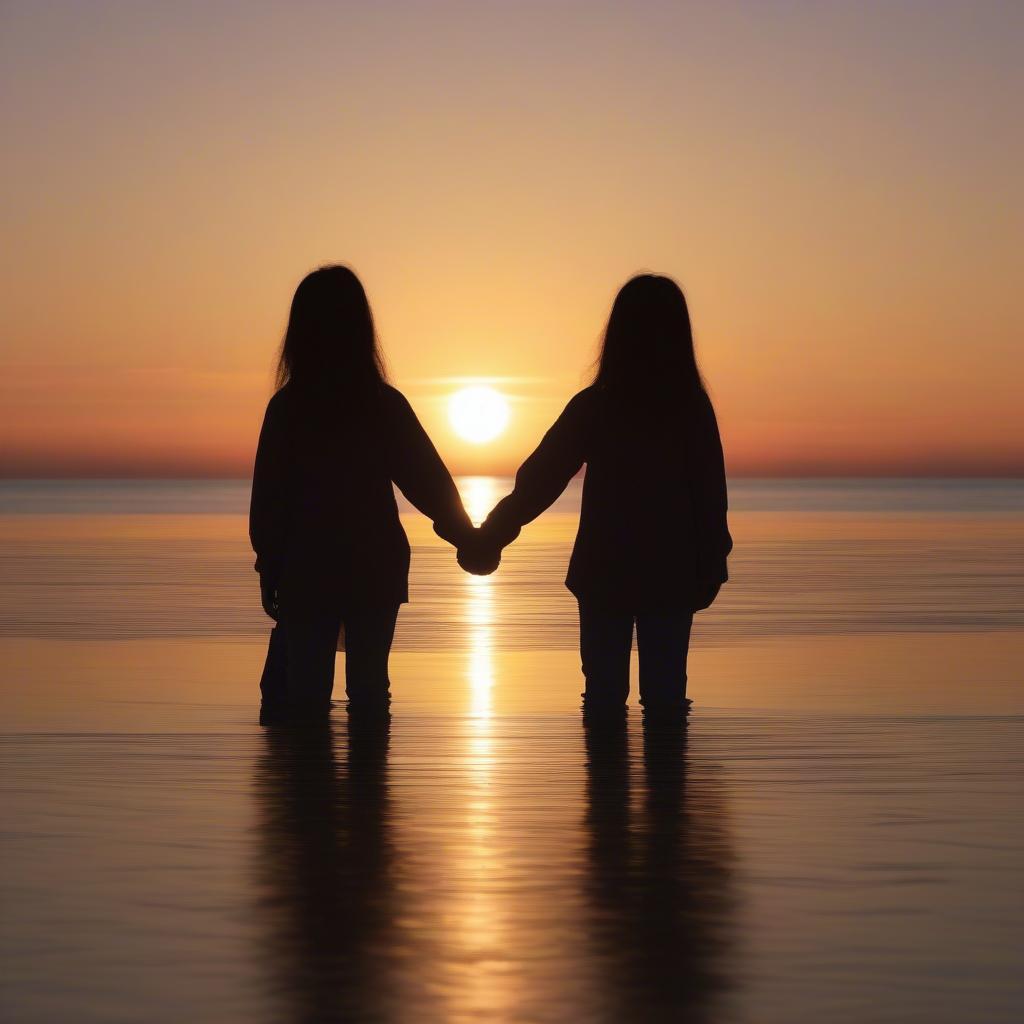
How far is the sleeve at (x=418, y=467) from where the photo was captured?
793cm

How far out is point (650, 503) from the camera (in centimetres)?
804

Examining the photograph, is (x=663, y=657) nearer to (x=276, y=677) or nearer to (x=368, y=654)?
(x=368, y=654)

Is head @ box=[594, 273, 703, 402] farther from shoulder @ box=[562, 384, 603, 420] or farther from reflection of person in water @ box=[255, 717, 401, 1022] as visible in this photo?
reflection of person in water @ box=[255, 717, 401, 1022]

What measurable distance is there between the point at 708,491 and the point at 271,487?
183 cm

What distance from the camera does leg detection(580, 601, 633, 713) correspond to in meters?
8.05

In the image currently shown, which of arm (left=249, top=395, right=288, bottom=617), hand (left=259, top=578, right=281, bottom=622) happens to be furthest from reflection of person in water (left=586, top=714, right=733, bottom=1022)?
arm (left=249, top=395, right=288, bottom=617)

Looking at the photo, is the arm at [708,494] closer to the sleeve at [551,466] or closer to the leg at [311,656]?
the sleeve at [551,466]

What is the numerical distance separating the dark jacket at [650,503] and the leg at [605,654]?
0.27 ft

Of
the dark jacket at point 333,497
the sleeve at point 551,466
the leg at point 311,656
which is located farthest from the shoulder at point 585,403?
the leg at point 311,656

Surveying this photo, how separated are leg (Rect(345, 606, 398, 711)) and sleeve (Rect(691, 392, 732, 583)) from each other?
133 cm

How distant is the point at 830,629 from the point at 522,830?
894 centimetres

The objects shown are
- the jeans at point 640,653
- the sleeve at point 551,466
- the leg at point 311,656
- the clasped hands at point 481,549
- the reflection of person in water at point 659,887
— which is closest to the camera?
the reflection of person in water at point 659,887

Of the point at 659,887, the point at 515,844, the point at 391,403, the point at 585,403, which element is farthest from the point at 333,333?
the point at 659,887

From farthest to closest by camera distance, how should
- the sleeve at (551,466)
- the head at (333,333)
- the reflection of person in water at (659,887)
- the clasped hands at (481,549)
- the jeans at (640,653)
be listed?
the clasped hands at (481,549)
the sleeve at (551,466)
the jeans at (640,653)
the head at (333,333)
the reflection of person in water at (659,887)
